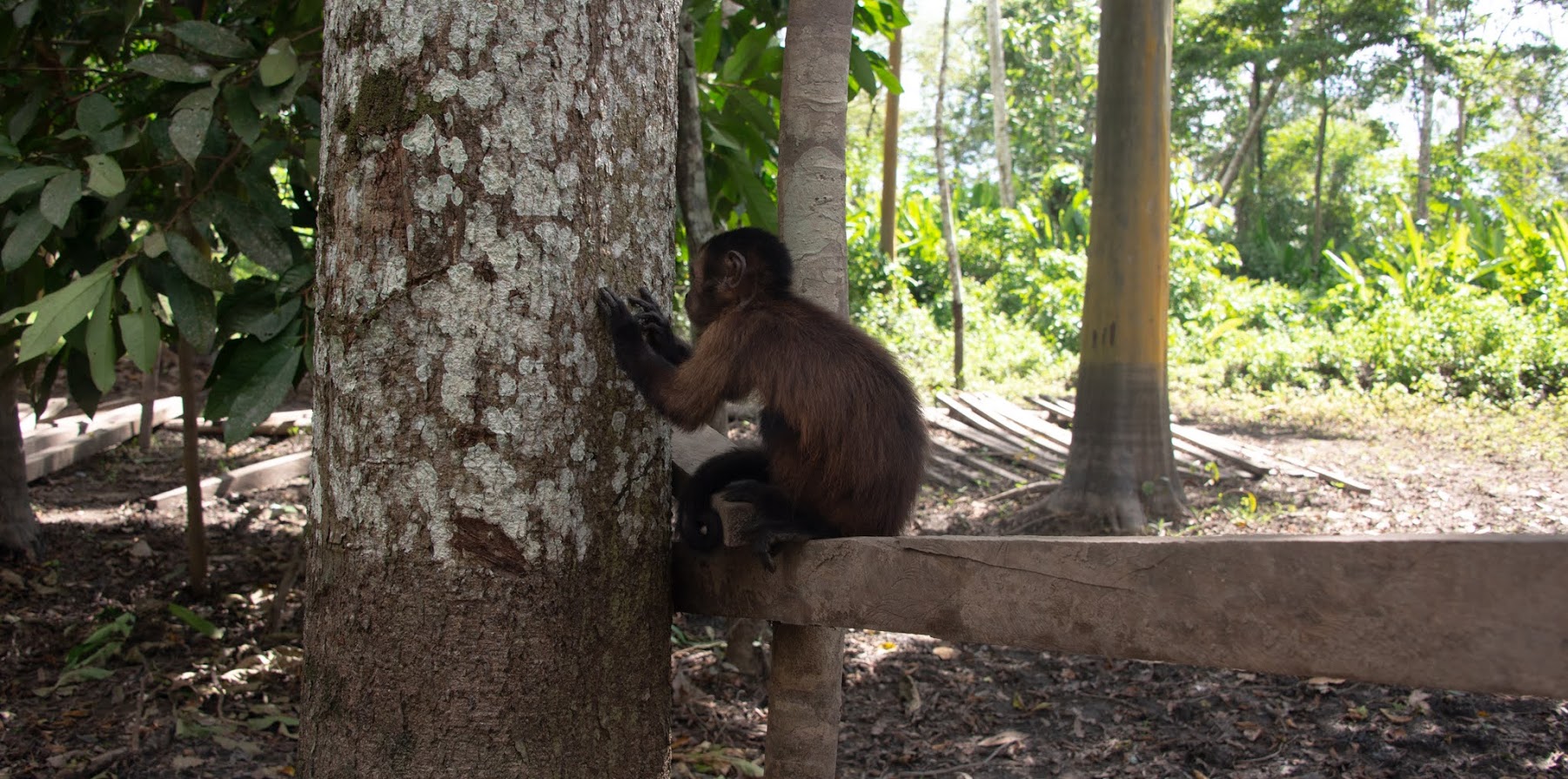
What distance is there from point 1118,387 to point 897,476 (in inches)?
166

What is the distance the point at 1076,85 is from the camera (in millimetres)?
24312

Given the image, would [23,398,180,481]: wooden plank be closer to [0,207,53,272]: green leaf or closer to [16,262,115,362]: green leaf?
[0,207,53,272]: green leaf

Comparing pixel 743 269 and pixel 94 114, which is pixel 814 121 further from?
pixel 94 114

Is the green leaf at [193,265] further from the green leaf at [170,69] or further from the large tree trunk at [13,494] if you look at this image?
the large tree trunk at [13,494]

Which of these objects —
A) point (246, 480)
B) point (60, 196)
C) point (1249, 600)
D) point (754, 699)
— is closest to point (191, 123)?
point (60, 196)

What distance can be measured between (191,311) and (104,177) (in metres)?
0.45

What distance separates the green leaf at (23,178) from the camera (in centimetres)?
300

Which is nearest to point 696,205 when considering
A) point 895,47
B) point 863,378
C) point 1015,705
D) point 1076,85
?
point 863,378

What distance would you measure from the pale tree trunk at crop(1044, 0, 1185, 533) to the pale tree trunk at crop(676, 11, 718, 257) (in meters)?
3.45

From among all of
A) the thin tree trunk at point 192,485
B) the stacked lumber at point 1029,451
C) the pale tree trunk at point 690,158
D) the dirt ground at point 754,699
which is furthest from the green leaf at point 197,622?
the stacked lumber at point 1029,451

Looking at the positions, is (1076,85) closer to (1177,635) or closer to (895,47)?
(895,47)

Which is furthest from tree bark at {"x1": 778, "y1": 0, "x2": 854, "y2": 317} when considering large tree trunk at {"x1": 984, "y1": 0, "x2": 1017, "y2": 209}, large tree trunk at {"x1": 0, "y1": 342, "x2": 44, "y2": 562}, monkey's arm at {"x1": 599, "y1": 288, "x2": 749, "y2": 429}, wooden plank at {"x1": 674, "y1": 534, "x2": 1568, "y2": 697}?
large tree trunk at {"x1": 984, "y1": 0, "x2": 1017, "y2": 209}

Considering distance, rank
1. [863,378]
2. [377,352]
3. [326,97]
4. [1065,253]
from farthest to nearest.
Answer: [1065,253], [863,378], [326,97], [377,352]

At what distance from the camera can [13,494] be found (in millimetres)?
5145
